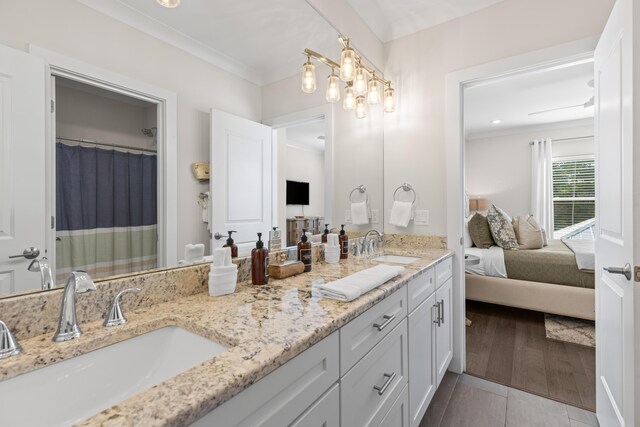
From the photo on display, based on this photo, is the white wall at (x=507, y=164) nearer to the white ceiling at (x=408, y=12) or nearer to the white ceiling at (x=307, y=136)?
the white ceiling at (x=408, y=12)

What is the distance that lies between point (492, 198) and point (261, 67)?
5.61 m

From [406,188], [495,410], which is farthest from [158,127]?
[495,410]

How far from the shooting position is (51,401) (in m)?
0.61

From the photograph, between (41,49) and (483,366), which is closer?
(41,49)

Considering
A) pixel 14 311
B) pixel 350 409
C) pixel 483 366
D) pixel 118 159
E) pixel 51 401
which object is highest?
pixel 118 159

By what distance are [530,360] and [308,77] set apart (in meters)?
2.52

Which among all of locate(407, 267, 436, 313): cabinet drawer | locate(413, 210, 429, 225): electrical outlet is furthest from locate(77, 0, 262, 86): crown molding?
locate(413, 210, 429, 225): electrical outlet

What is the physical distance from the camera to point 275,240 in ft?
4.75

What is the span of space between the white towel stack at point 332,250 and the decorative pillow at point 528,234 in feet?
8.95

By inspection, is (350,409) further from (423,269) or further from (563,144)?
(563,144)

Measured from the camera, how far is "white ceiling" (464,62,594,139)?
10.5 feet

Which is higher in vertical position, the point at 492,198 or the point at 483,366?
the point at 492,198

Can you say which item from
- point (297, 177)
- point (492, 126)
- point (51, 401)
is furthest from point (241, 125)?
point (492, 126)

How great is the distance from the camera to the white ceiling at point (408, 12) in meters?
2.03
